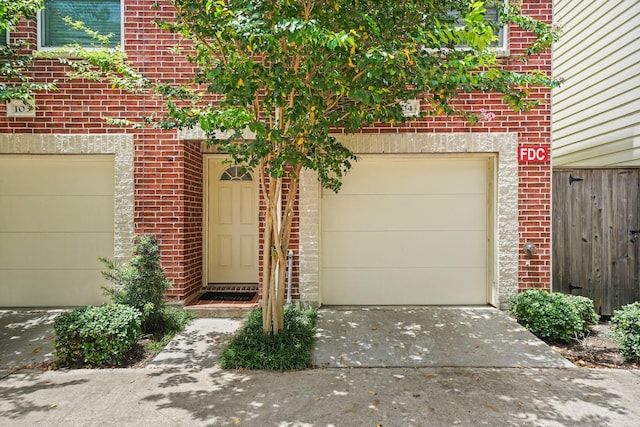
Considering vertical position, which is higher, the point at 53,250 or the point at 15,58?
the point at 15,58

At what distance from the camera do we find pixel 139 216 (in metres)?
5.30

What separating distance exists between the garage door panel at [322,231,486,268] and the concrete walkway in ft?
4.01

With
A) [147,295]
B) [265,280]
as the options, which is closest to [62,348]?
[147,295]

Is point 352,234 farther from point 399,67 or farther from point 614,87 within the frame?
point 614,87

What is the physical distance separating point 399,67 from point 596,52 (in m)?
4.86

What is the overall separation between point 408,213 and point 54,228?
490 centimetres

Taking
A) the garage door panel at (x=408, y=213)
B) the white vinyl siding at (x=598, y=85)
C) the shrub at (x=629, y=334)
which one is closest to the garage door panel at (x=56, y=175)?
the garage door panel at (x=408, y=213)

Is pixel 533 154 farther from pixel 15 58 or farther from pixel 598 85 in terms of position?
pixel 15 58

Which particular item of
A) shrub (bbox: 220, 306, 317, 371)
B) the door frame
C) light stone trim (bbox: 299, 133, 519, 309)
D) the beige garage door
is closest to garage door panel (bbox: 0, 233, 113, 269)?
the beige garage door

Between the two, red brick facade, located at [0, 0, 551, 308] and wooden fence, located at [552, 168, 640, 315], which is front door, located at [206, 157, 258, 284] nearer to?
red brick facade, located at [0, 0, 551, 308]

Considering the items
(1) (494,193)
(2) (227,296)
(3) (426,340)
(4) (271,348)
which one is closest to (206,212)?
(2) (227,296)

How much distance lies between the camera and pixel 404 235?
554 centimetres

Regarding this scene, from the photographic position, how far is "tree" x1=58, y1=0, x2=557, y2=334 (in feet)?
10.6

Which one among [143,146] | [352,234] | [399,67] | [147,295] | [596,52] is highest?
[596,52]
